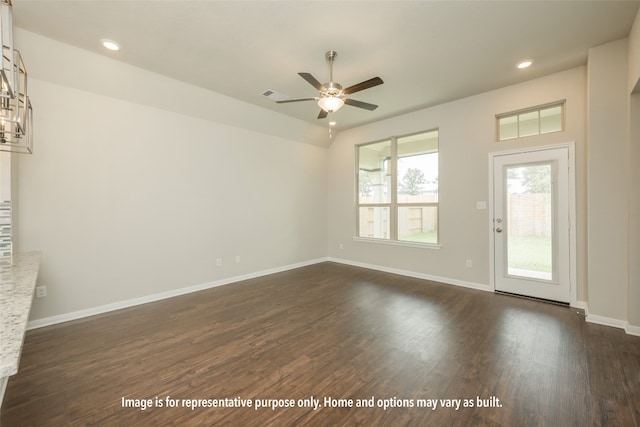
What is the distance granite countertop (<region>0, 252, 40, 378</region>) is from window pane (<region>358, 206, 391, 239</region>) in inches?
201

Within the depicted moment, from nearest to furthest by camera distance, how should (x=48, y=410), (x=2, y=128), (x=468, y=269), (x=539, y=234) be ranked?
(x=48, y=410)
(x=2, y=128)
(x=539, y=234)
(x=468, y=269)

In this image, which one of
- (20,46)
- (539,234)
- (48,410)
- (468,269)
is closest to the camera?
(48,410)

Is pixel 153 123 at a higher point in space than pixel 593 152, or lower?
higher

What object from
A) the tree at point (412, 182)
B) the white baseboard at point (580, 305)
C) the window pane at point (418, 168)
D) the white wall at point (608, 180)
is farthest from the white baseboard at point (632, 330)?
the tree at point (412, 182)

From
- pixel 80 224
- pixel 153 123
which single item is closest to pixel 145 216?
pixel 80 224

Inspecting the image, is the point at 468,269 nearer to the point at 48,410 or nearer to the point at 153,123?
the point at 48,410

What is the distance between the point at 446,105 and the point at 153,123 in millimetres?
4714

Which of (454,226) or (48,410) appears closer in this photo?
(48,410)

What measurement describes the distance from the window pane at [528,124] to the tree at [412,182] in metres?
1.63

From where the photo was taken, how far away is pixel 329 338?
278cm

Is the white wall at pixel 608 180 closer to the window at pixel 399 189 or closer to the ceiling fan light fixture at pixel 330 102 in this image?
the window at pixel 399 189

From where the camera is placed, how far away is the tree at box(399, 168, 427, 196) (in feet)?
16.8

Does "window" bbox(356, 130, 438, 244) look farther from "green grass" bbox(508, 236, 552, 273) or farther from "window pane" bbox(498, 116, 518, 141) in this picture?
"green grass" bbox(508, 236, 552, 273)

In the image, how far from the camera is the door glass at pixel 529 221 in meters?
3.75
